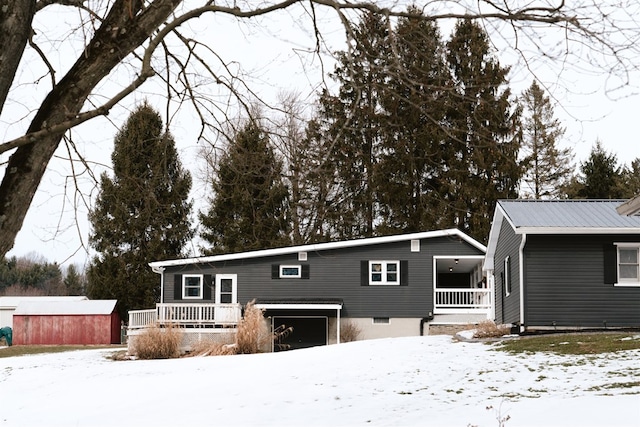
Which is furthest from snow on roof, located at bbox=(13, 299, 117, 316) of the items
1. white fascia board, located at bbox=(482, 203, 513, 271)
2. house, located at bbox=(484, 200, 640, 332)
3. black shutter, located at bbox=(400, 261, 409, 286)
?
house, located at bbox=(484, 200, 640, 332)

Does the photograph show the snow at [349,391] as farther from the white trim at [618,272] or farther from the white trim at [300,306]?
the white trim at [300,306]

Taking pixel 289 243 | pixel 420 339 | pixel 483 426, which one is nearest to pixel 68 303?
pixel 289 243

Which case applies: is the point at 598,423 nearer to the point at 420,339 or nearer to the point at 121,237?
the point at 420,339

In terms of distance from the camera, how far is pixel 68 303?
127ft

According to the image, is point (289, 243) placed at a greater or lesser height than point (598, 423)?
greater

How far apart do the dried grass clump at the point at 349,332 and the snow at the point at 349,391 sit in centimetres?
1033

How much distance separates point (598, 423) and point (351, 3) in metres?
5.71

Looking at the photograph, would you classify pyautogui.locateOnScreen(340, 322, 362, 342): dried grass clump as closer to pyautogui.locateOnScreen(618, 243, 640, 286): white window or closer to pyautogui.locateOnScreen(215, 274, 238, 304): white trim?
pyautogui.locateOnScreen(215, 274, 238, 304): white trim

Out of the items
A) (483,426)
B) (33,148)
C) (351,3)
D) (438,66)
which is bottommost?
(483,426)

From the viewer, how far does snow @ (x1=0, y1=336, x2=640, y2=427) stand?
1090 centimetres

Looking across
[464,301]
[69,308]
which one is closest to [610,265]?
[464,301]

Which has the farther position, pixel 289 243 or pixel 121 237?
pixel 121 237

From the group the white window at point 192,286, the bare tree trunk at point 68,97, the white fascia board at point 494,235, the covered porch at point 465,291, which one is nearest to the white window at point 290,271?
the white window at point 192,286

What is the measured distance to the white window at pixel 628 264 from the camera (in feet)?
68.8
